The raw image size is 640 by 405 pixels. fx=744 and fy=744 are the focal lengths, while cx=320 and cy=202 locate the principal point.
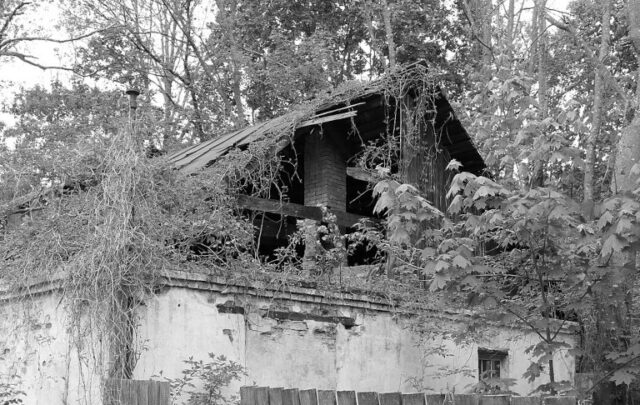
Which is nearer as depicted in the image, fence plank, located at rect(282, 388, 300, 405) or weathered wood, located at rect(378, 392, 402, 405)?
weathered wood, located at rect(378, 392, 402, 405)

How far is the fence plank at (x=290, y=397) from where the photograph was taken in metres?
4.98

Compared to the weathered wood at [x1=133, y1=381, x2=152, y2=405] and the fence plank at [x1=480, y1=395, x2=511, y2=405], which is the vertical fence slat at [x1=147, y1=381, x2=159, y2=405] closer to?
the weathered wood at [x1=133, y1=381, x2=152, y2=405]

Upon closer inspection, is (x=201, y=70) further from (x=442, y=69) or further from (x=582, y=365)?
(x=582, y=365)

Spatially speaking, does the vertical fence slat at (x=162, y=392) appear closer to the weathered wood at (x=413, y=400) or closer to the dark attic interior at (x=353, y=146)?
the weathered wood at (x=413, y=400)

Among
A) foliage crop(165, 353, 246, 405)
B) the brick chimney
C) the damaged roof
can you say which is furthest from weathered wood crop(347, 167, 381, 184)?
foliage crop(165, 353, 246, 405)

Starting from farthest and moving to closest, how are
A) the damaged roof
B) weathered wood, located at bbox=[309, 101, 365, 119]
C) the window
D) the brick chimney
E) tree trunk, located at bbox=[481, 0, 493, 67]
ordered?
tree trunk, located at bbox=[481, 0, 493, 67] < the brick chimney < weathered wood, located at bbox=[309, 101, 365, 119] < the damaged roof < the window

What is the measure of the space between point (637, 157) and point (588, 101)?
1259cm

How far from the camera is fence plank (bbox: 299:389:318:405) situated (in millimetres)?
4953

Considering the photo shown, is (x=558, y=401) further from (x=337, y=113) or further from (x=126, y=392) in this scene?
(x=337, y=113)

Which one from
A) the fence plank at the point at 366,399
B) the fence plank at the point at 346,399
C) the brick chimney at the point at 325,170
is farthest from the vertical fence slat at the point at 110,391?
the brick chimney at the point at 325,170

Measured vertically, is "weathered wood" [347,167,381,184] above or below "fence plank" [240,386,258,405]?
above

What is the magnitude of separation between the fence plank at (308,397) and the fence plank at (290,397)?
3cm

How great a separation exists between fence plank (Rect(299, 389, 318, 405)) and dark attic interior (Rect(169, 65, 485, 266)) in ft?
20.1

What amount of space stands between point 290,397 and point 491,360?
681cm
